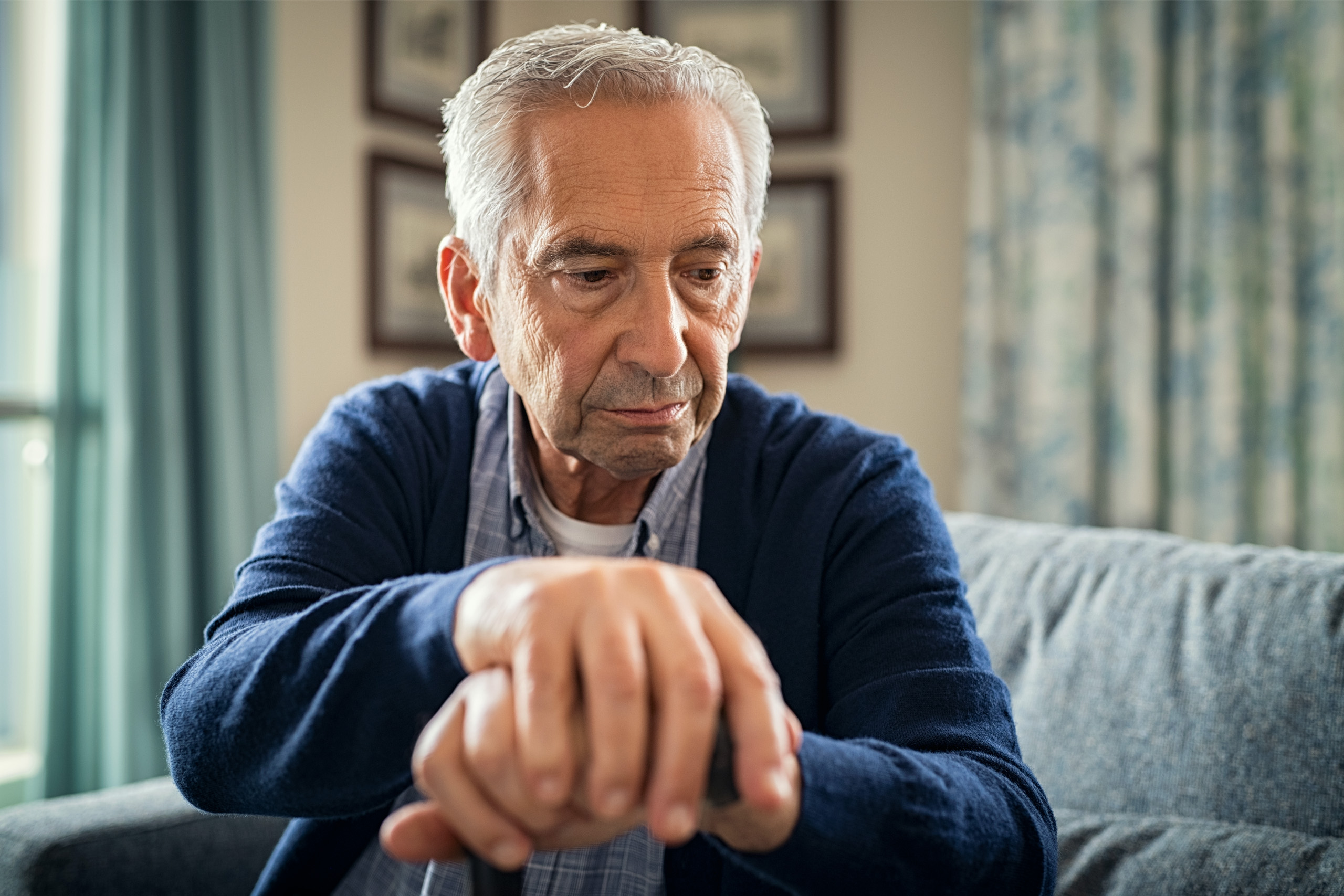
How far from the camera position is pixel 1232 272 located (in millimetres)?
2801

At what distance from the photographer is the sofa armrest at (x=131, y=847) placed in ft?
3.76

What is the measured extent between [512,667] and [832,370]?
2.86m

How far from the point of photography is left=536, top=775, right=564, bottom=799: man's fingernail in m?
0.52

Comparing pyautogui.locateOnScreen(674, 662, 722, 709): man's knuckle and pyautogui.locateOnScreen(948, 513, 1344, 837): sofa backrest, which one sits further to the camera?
pyautogui.locateOnScreen(948, 513, 1344, 837): sofa backrest

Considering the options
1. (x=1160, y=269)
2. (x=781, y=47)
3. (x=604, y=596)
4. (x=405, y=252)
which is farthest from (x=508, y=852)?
(x=781, y=47)

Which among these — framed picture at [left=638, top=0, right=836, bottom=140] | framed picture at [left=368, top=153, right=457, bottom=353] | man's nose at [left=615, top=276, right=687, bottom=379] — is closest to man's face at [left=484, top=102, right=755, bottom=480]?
man's nose at [left=615, top=276, right=687, bottom=379]

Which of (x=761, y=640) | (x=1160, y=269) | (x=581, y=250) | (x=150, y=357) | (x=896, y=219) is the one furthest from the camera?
(x=896, y=219)

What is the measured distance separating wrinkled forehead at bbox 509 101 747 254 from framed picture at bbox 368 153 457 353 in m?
1.98

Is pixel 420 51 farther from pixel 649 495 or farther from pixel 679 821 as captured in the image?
pixel 679 821

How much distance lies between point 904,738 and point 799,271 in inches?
101

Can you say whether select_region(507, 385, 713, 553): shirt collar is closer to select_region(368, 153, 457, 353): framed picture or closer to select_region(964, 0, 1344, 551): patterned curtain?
select_region(368, 153, 457, 353): framed picture

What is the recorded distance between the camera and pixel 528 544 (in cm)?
122

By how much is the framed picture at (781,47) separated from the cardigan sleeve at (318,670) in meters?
2.50

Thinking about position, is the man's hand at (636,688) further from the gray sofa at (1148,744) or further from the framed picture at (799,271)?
the framed picture at (799,271)
